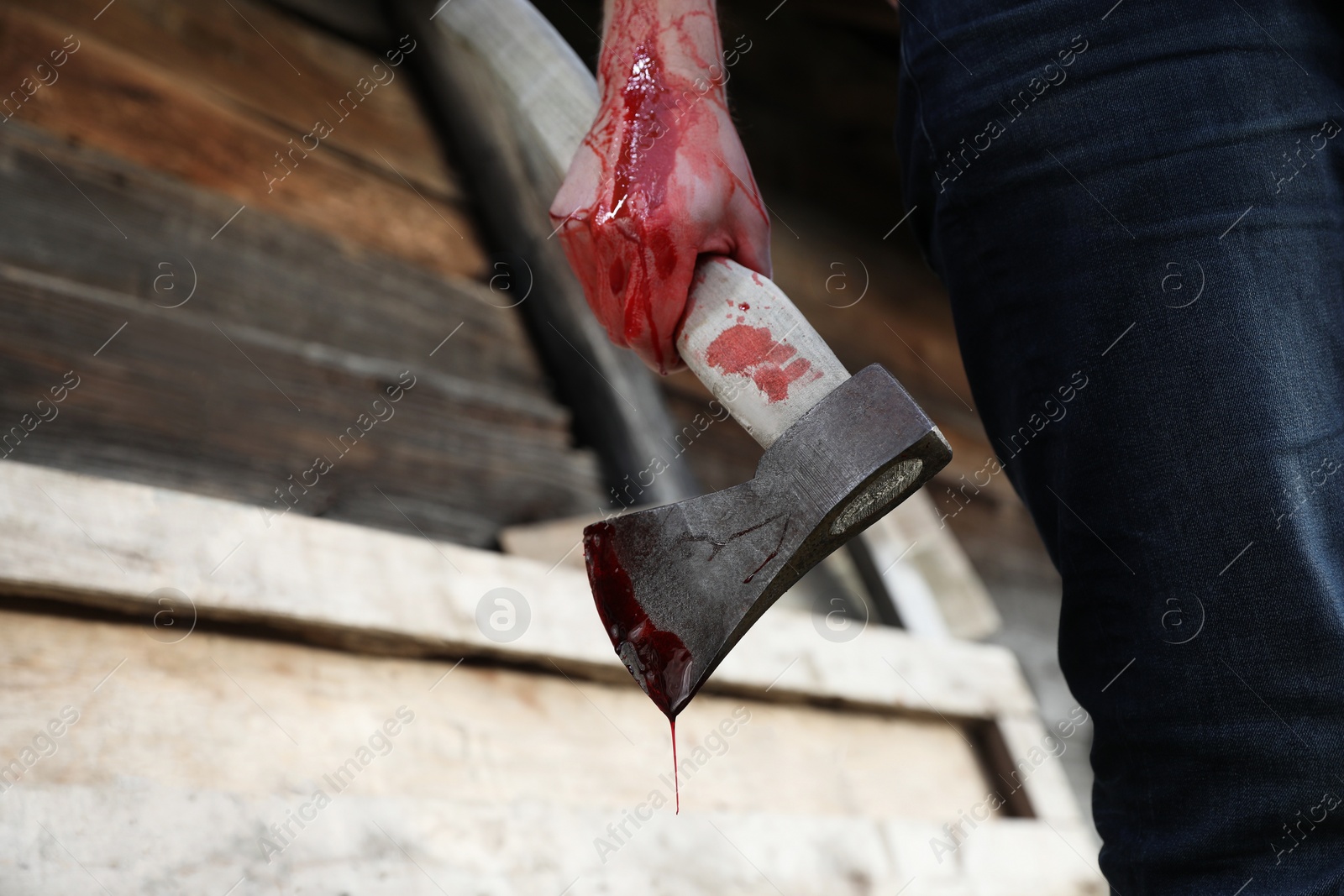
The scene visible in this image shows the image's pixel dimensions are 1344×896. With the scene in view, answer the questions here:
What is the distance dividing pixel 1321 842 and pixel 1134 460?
0.30 m

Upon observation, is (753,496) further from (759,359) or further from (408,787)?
(408,787)

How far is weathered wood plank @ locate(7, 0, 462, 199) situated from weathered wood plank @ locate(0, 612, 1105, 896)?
1.08 meters

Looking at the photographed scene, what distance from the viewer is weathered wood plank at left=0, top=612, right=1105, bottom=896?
0.96m

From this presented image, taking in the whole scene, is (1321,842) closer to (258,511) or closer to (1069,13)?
(1069,13)

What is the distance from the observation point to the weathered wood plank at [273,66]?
172 cm

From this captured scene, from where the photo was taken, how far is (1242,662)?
2.59 feet

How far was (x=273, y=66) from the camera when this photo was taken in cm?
192

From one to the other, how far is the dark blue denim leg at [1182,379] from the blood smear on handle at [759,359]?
0.65 feet

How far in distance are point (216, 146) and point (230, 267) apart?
0.26m

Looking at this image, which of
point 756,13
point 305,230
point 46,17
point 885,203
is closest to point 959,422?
point 885,203

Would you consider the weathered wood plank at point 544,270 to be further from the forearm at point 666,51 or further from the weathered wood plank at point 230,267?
the forearm at point 666,51

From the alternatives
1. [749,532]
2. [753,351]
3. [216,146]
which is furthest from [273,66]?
[749,532]

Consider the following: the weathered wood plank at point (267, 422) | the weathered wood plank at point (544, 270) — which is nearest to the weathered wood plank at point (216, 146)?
the weathered wood plank at point (544, 270)

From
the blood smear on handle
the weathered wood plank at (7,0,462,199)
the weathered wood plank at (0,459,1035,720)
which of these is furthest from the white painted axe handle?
the weathered wood plank at (7,0,462,199)
